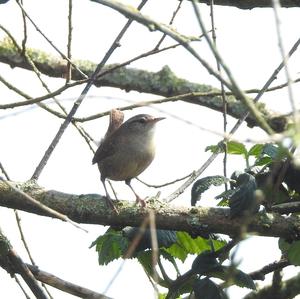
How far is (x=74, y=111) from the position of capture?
139 inches

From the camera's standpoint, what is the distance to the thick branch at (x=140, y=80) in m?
5.24

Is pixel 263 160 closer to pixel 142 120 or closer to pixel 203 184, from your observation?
pixel 203 184

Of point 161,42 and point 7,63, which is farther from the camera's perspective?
point 7,63

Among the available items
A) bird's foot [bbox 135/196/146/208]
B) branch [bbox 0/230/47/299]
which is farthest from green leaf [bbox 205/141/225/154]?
branch [bbox 0/230/47/299]

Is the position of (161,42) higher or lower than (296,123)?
higher

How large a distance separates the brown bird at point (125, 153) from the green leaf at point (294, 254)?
1.93m

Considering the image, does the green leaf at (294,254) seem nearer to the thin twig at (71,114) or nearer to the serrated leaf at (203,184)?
the serrated leaf at (203,184)

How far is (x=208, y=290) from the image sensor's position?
3109mm

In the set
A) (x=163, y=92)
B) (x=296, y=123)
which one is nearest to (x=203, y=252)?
(x=296, y=123)

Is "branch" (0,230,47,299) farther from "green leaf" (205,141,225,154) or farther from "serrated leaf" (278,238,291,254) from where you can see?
"serrated leaf" (278,238,291,254)

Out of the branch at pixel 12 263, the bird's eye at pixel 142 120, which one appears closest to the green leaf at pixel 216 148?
the branch at pixel 12 263

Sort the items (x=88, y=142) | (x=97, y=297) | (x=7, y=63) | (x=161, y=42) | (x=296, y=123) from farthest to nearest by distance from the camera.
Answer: (x=7, y=63), (x=88, y=142), (x=161, y=42), (x=97, y=297), (x=296, y=123)

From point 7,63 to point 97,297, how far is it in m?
2.53

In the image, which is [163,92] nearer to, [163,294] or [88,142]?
[88,142]
